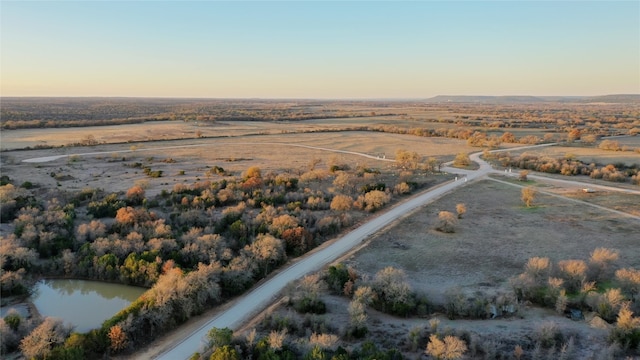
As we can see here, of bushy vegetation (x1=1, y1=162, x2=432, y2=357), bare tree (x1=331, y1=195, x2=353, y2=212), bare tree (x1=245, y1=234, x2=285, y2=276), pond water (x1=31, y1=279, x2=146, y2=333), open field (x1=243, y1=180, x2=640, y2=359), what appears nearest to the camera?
open field (x1=243, y1=180, x2=640, y2=359)

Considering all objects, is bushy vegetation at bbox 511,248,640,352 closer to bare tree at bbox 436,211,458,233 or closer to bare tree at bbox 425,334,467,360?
bare tree at bbox 425,334,467,360

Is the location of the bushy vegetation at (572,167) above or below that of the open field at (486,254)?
above

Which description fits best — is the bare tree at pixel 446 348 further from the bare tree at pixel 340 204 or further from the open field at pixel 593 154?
the open field at pixel 593 154

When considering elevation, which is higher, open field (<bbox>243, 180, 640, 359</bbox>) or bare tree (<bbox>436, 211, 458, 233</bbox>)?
bare tree (<bbox>436, 211, 458, 233</bbox>)

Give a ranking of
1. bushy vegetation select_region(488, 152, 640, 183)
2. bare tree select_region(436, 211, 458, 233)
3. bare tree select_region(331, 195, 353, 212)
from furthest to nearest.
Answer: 1. bushy vegetation select_region(488, 152, 640, 183)
2. bare tree select_region(331, 195, 353, 212)
3. bare tree select_region(436, 211, 458, 233)

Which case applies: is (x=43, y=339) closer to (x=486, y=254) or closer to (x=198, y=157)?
(x=486, y=254)

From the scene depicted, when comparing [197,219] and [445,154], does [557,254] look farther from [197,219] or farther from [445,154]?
[445,154]

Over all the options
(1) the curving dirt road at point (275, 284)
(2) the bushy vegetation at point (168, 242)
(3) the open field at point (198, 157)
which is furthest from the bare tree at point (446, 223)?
(3) the open field at point (198, 157)

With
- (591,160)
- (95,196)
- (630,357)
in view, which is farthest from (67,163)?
(591,160)

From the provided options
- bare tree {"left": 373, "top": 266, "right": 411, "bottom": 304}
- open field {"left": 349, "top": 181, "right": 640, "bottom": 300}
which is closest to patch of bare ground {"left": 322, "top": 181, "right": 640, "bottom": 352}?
open field {"left": 349, "top": 181, "right": 640, "bottom": 300}

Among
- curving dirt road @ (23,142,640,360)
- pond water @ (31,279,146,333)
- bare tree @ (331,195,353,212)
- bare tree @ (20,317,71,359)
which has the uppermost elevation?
bare tree @ (331,195,353,212)
